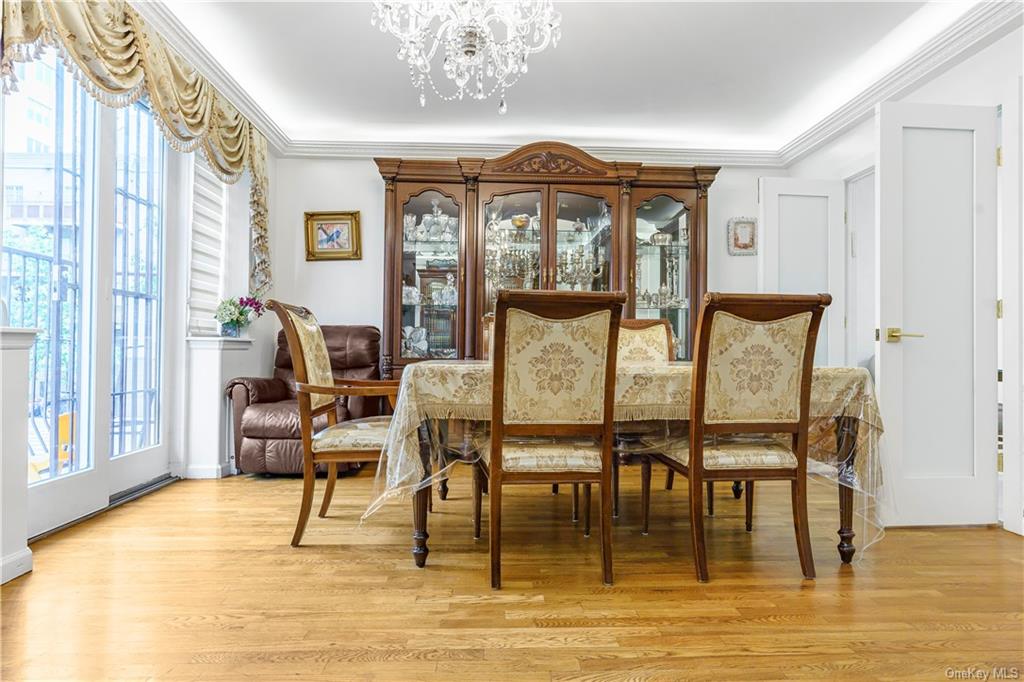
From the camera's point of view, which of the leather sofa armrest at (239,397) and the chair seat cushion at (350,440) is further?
the leather sofa armrest at (239,397)

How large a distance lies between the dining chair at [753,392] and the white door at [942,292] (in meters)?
0.95

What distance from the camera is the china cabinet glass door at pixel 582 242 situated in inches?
154

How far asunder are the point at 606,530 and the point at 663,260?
2679 millimetres

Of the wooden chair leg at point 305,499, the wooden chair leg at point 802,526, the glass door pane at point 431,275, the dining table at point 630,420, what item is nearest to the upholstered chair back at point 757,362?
the dining table at point 630,420

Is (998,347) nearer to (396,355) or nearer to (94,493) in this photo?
(396,355)

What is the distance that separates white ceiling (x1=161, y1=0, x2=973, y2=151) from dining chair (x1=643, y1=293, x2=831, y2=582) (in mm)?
1780

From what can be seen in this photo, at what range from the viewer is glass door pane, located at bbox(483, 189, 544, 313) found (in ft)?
12.8

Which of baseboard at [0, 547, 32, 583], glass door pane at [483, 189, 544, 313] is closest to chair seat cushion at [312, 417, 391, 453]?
baseboard at [0, 547, 32, 583]

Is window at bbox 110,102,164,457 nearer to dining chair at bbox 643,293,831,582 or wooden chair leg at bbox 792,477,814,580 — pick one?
dining chair at bbox 643,293,831,582

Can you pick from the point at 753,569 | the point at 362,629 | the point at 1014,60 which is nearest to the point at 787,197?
the point at 1014,60

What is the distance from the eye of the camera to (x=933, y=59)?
2752 mm

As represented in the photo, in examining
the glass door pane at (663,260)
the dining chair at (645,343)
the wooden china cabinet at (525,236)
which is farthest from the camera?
the glass door pane at (663,260)

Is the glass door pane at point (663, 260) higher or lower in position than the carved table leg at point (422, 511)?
higher

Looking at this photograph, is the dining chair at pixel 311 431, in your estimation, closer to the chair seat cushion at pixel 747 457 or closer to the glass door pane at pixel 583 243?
the chair seat cushion at pixel 747 457
